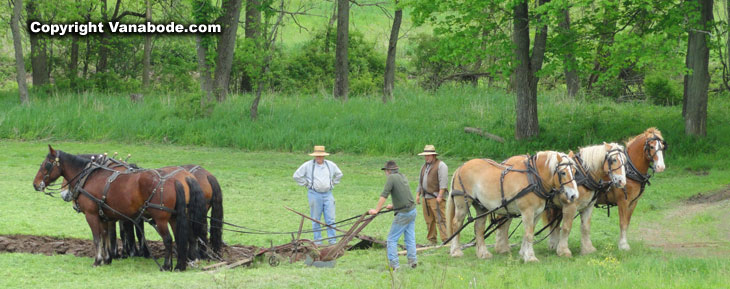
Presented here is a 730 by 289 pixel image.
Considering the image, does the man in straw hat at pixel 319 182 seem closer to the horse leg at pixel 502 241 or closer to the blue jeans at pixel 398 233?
the blue jeans at pixel 398 233

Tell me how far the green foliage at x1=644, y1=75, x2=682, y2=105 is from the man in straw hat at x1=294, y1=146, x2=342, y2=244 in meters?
21.7

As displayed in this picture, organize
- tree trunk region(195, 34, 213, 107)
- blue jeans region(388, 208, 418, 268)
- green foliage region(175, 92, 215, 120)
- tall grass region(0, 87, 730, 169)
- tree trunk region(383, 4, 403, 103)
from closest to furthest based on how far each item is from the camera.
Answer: blue jeans region(388, 208, 418, 268) → tall grass region(0, 87, 730, 169) → green foliage region(175, 92, 215, 120) → tree trunk region(195, 34, 213, 107) → tree trunk region(383, 4, 403, 103)

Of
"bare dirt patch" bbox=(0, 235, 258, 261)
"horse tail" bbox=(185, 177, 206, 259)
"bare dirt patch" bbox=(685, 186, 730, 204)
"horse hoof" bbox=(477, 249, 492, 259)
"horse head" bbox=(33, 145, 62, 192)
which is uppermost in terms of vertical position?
"horse head" bbox=(33, 145, 62, 192)

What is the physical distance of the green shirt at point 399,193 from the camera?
36.0 feet

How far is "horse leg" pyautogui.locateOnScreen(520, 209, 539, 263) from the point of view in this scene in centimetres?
1151

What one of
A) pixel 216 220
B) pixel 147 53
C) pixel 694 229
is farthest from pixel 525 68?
pixel 147 53

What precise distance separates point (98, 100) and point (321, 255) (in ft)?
68.9

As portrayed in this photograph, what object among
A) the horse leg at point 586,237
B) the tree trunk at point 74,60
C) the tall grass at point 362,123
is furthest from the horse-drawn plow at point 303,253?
the tree trunk at point 74,60

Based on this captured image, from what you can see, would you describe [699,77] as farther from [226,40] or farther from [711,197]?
[226,40]

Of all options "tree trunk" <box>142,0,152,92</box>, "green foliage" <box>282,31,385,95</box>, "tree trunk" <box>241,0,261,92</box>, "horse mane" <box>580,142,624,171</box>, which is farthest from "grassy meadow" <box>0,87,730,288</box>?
"green foliage" <box>282,31,385,95</box>

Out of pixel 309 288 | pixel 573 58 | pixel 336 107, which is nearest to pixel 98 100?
pixel 336 107

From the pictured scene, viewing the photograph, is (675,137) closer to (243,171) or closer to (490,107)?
(490,107)

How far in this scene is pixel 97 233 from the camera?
39.5 feet

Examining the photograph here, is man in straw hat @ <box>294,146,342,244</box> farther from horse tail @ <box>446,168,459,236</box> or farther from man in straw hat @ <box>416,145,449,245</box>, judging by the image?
horse tail @ <box>446,168,459,236</box>
